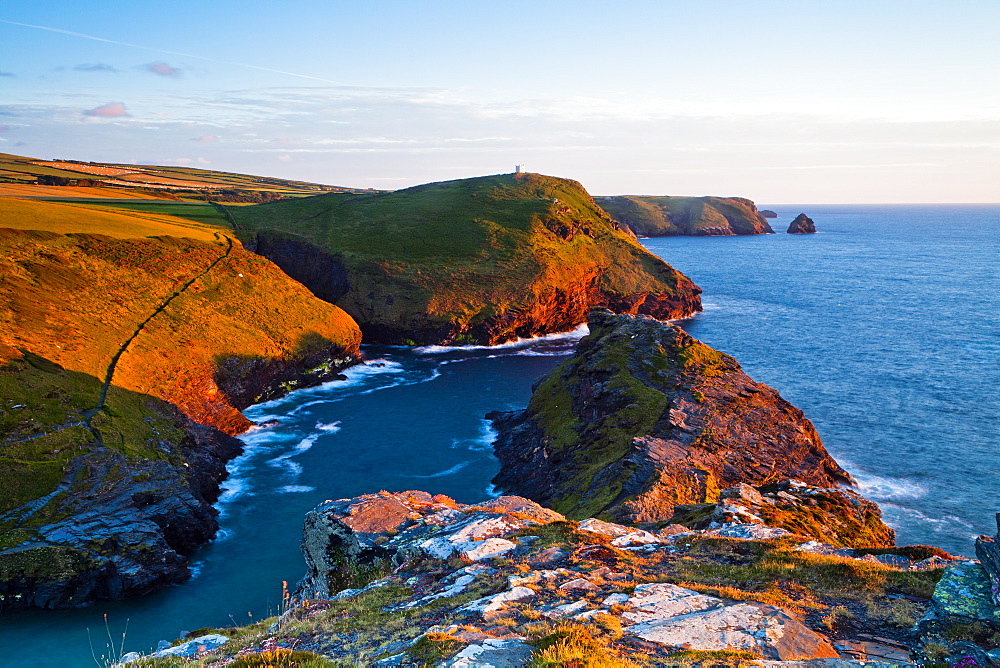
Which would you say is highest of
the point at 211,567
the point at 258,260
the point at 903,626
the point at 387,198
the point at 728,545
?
the point at 387,198

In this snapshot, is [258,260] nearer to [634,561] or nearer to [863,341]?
[634,561]

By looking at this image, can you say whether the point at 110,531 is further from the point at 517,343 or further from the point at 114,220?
the point at 517,343

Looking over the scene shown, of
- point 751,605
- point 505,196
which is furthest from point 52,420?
point 505,196

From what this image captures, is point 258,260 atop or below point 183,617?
atop

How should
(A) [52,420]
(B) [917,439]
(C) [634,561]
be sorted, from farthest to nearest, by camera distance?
(B) [917,439] < (A) [52,420] < (C) [634,561]

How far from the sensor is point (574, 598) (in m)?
16.9

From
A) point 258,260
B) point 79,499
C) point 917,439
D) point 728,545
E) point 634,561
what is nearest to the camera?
point 634,561

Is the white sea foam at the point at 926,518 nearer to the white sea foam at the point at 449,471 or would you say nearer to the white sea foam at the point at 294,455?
the white sea foam at the point at 449,471

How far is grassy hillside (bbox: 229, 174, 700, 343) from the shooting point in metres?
116

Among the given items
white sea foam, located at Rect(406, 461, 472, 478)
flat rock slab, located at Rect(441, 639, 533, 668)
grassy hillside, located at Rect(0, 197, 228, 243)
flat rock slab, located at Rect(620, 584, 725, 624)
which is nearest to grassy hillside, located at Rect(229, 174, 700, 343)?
grassy hillside, located at Rect(0, 197, 228, 243)

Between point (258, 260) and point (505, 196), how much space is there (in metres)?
79.0

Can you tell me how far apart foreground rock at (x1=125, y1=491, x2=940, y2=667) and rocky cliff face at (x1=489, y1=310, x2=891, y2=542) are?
51.2ft

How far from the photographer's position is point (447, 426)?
7212 centimetres

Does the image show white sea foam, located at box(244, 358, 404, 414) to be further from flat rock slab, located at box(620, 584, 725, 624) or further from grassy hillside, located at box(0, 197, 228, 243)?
flat rock slab, located at box(620, 584, 725, 624)
